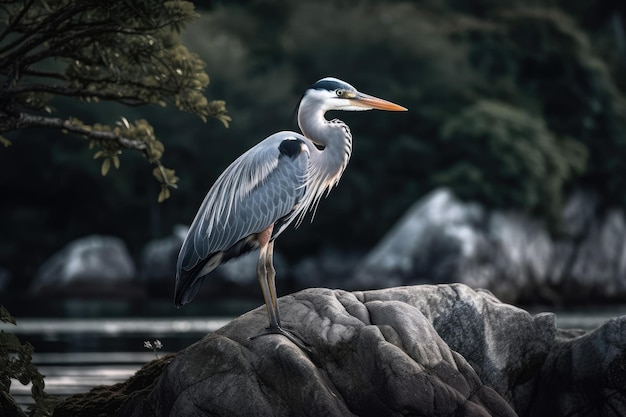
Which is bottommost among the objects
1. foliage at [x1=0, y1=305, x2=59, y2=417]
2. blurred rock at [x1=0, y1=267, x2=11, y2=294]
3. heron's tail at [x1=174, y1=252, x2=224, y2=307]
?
blurred rock at [x1=0, y1=267, x2=11, y2=294]

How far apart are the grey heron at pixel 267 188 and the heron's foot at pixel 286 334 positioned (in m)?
0.81

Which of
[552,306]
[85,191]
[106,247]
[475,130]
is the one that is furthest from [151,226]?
[552,306]

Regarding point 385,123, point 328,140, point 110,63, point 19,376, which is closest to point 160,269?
point 385,123

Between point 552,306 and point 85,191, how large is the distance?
69.9 feet

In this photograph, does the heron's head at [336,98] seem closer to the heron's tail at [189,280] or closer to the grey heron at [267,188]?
the grey heron at [267,188]

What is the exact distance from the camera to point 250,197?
9.84m

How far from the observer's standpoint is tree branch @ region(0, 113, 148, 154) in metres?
9.98

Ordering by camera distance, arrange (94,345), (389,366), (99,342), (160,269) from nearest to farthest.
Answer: (389,366), (94,345), (99,342), (160,269)

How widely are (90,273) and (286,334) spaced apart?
34091 mm

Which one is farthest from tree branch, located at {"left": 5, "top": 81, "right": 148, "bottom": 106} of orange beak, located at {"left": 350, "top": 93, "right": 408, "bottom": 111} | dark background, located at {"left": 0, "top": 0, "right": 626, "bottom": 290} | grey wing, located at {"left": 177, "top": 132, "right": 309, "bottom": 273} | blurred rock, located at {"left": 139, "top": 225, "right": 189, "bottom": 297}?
blurred rock, located at {"left": 139, "top": 225, "right": 189, "bottom": 297}

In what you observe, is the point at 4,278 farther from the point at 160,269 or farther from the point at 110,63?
the point at 110,63

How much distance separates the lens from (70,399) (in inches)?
416

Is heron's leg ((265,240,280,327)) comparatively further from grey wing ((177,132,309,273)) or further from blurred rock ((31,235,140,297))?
blurred rock ((31,235,140,297))

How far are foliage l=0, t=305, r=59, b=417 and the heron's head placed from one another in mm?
3028
